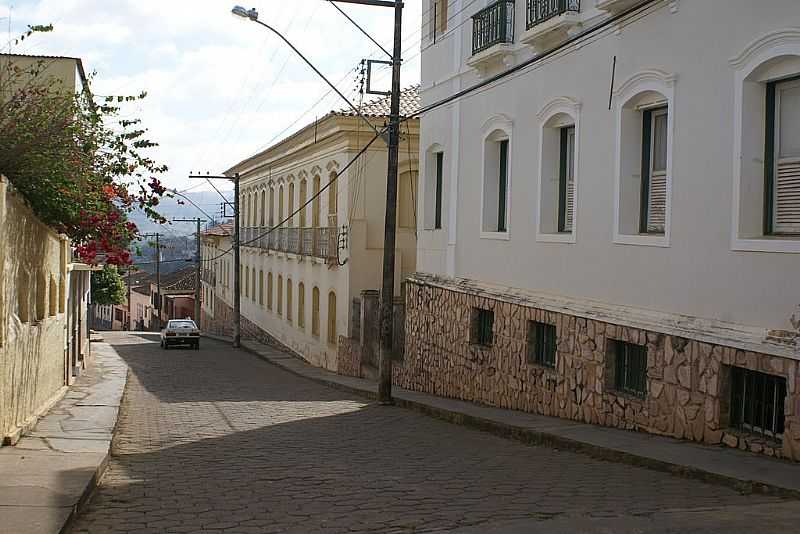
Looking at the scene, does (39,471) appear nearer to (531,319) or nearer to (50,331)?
(50,331)

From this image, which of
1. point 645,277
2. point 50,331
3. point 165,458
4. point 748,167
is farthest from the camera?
point 50,331

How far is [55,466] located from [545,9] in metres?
9.09

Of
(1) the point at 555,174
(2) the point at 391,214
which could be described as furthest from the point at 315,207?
(1) the point at 555,174

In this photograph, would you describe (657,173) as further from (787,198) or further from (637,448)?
(637,448)

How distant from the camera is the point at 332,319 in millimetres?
30656

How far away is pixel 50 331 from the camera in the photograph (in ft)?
44.2

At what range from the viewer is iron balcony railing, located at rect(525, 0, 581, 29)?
13.4 m

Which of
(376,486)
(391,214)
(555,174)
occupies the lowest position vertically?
(376,486)

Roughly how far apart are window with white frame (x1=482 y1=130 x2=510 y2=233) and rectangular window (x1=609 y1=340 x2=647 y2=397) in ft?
15.7

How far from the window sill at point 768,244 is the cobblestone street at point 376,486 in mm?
2377

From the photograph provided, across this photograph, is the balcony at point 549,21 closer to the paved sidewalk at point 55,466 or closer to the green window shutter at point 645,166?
the green window shutter at point 645,166

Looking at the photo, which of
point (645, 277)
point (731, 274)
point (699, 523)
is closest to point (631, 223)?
point (645, 277)

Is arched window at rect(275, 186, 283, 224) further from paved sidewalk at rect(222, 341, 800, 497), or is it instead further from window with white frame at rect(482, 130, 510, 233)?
paved sidewalk at rect(222, 341, 800, 497)

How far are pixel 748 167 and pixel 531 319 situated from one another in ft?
17.6
